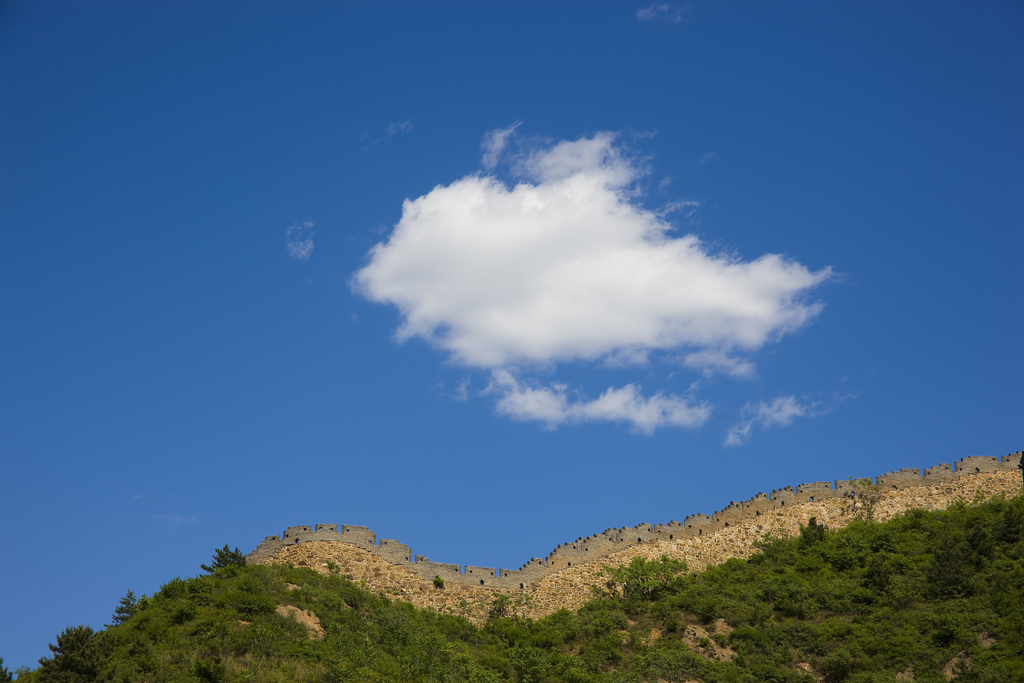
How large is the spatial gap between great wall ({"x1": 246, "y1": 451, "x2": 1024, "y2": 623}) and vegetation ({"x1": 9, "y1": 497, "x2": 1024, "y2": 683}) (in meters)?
0.85

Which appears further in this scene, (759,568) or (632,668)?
(759,568)

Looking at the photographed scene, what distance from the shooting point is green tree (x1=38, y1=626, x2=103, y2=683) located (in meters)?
26.5

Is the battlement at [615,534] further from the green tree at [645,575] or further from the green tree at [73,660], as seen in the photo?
the green tree at [73,660]

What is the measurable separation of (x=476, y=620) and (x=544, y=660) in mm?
4845

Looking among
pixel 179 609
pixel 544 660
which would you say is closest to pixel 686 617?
pixel 544 660

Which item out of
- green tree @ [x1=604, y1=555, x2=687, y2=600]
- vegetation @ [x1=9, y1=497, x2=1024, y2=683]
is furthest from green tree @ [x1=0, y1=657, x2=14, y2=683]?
green tree @ [x1=604, y1=555, x2=687, y2=600]

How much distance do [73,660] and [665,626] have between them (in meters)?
21.0

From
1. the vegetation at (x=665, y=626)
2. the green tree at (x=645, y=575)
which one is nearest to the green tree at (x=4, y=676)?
the vegetation at (x=665, y=626)

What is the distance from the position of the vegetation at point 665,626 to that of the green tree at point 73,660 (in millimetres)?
39

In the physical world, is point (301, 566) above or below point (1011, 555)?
above

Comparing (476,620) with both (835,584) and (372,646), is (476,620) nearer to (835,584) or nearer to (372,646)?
(372,646)

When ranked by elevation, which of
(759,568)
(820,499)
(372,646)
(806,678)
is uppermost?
(820,499)

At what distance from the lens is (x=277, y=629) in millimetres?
30641

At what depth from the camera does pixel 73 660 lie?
87.8 ft
